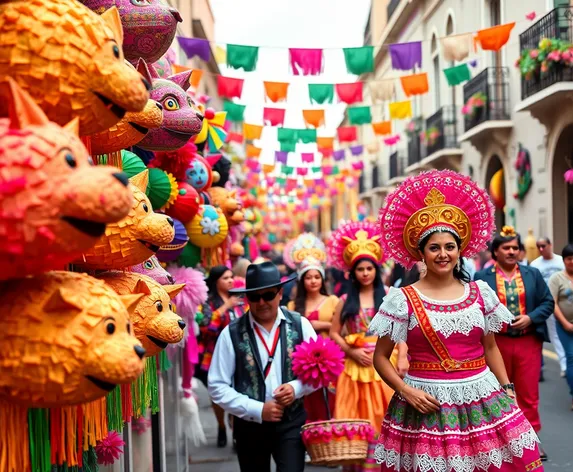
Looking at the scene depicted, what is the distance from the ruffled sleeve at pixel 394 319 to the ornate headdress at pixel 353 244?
271cm

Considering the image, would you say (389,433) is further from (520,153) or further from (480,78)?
(480,78)

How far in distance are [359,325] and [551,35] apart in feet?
38.4

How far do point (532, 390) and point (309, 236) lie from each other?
4139 mm

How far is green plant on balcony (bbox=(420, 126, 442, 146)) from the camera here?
26.3 meters

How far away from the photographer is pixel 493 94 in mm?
21000

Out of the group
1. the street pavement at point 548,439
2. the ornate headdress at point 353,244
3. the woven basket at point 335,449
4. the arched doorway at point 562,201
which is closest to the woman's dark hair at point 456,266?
the woven basket at point 335,449

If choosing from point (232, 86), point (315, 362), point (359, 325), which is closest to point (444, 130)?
point (232, 86)

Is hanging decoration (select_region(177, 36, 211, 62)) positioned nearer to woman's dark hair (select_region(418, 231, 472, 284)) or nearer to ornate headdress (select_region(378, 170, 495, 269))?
ornate headdress (select_region(378, 170, 495, 269))

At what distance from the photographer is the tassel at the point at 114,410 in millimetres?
2770

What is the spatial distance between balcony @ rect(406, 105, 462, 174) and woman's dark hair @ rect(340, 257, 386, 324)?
18645mm

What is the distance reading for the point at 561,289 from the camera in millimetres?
9359

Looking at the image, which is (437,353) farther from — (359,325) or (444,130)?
(444,130)

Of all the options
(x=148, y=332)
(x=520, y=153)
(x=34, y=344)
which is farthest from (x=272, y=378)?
(x=520, y=153)

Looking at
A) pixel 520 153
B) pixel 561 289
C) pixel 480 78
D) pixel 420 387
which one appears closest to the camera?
pixel 420 387
